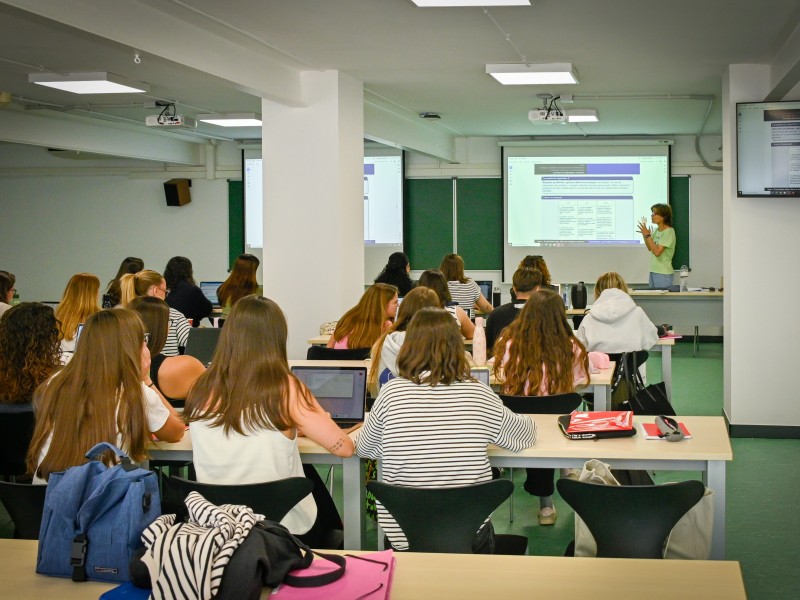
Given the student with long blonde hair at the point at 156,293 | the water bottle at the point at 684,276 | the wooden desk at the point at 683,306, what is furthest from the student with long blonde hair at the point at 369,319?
the water bottle at the point at 684,276

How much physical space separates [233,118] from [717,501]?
8255mm

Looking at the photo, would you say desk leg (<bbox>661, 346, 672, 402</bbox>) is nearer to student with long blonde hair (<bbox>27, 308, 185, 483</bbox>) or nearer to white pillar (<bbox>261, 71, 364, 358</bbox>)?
white pillar (<bbox>261, 71, 364, 358</bbox>)

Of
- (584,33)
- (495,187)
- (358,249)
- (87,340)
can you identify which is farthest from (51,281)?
(87,340)

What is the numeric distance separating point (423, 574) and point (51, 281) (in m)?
13.8

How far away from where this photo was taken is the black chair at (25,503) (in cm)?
299

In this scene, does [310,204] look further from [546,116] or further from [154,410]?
[154,410]

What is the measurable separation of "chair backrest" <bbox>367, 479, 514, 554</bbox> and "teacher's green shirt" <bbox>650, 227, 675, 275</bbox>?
9366 millimetres

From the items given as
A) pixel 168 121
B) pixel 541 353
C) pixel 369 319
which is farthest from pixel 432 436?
pixel 168 121

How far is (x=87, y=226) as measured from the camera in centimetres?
1482

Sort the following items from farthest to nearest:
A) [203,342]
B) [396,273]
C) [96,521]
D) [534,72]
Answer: [396,273]
[534,72]
[203,342]
[96,521]

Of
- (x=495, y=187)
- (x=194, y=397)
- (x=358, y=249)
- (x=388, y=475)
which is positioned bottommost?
(x=388, y=475)

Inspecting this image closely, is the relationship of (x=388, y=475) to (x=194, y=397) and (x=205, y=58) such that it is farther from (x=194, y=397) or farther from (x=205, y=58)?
(x=205, y=58)

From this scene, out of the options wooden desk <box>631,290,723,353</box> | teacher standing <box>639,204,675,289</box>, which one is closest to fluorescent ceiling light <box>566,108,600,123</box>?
teacher standing <box>639,204,675,289</box>

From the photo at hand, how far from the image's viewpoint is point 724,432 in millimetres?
3662
